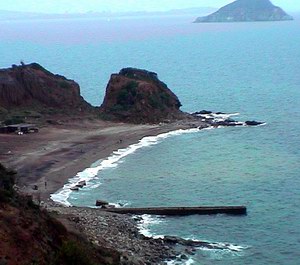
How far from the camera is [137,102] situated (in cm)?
8631

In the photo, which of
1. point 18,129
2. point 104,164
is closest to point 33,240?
point 104,164

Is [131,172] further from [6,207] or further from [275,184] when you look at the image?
[6,207]

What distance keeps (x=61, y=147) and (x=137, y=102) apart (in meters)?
19.4

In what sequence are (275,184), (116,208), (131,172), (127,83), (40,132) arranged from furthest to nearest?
(127,83) → (40,132) → (131,172) → (275,184) → (116,208)

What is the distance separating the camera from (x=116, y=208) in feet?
161

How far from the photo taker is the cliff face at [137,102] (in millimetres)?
85312

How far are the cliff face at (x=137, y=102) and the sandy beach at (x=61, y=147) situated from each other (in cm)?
304

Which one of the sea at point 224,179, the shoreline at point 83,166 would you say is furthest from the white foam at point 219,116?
the shoreline at point 83,166

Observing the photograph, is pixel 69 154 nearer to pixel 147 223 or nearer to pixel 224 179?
pixel 224 179

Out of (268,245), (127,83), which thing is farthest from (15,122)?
(268,245)

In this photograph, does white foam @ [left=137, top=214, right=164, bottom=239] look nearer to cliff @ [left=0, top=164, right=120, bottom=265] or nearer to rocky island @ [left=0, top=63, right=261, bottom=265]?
rocky island @ [left=0, top=63, right=261, bottom=265]

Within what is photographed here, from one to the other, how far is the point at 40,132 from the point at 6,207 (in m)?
43.2

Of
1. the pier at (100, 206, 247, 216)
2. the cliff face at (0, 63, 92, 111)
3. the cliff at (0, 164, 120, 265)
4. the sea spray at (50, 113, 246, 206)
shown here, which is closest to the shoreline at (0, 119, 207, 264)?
the sea spray at (50, 113, 246, 206)

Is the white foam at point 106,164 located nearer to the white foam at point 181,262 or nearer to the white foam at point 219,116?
the white foam at point 219,116
